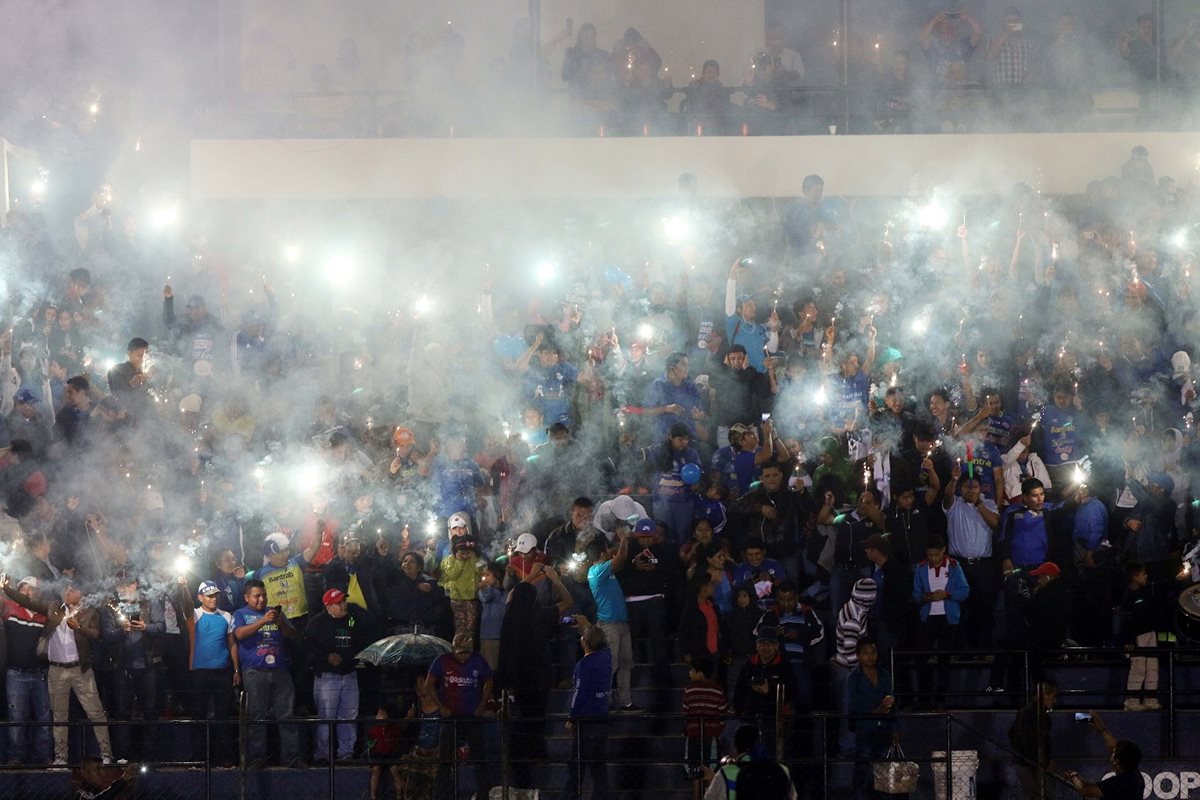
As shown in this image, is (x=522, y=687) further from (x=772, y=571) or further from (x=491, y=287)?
(x=491, y=287)

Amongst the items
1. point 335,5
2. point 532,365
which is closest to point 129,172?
point 335,5

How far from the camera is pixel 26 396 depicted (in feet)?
35.6

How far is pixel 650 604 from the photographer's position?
9.50 m

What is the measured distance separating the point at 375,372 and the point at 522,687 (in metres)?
3.59

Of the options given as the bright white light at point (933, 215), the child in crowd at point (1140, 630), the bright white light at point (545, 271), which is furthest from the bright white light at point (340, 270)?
the child in crowd at point (1140, 630)

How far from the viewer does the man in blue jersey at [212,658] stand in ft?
30.9

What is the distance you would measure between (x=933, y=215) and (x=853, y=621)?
5.25 metres

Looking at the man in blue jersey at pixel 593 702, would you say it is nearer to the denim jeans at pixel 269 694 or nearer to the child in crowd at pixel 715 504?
the child in crowd at pixel 715 504

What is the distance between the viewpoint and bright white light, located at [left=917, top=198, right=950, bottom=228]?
13.4m

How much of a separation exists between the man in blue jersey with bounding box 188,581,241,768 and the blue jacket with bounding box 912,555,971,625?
4208mm

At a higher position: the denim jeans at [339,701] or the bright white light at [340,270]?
the bright white light at [340,270]

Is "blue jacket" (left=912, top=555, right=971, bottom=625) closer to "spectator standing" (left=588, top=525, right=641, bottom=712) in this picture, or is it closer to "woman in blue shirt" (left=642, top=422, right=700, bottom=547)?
"woman in blue shirt" (left=642, top=422, right=700, bottom=547)

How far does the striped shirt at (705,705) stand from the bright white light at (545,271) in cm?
545

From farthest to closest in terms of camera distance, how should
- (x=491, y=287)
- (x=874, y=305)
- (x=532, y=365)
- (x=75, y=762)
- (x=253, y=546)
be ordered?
1. (x=491, y=287)
2. (x=874, y=305)
3. (x=532, y=365)
4. (x=253, y=546)
5. (x=75, y=762)
